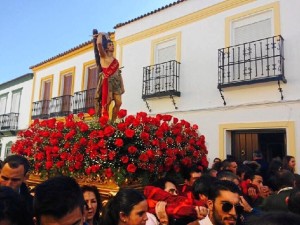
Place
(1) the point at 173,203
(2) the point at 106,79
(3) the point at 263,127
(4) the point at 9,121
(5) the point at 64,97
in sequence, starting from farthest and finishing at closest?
(4) the point at 9,121, (5) the point at 64,97, (3) the point at 263,127, (2) the point at 106,79, (1) the point at 173,203

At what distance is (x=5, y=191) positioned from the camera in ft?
4.48

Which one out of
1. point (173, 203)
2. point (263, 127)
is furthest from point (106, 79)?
point (263, 127)

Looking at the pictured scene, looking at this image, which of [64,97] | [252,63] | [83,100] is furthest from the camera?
[64,97]

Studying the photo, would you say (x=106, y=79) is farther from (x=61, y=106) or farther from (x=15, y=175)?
(x=61, y=106)

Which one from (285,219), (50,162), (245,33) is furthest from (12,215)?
(245,33)

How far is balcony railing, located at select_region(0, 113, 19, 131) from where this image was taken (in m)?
16.6

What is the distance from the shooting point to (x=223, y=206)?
2201mm

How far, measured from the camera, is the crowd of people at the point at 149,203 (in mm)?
1324

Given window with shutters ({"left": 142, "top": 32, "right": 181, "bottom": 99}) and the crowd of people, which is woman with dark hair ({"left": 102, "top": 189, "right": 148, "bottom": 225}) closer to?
the crowd of people

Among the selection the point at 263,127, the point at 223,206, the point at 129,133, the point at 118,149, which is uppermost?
the point at 263,127

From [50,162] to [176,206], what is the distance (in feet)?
7.31

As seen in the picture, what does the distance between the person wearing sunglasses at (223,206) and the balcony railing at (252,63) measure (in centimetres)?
510

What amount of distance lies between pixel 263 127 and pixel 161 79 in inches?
131

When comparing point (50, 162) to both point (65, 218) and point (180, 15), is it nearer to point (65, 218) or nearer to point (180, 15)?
point (65, 218)
